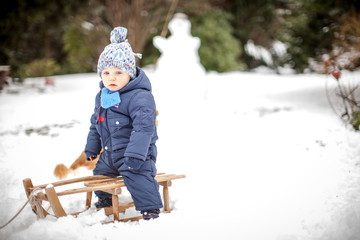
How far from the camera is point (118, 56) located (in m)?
2.25

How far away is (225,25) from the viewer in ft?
40.3

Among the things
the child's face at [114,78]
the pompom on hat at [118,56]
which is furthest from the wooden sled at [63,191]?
the pompom on hat at [118,56]

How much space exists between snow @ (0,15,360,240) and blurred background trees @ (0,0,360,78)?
129 cm

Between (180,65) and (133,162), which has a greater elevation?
(180,65)

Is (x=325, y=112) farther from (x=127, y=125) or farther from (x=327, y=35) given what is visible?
(x=127, y=125)

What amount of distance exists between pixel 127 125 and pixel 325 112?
405cm

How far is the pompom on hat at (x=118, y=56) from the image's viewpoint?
2.25 m

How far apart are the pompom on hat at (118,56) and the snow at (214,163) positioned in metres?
1.09

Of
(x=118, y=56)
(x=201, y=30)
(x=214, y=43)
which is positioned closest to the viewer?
(x=118, y=56)

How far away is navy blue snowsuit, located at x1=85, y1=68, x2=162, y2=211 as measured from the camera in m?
2.17

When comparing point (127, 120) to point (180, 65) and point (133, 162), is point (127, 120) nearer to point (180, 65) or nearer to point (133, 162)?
point (133, 162)

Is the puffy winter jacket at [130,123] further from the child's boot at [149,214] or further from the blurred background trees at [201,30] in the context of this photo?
the blurred background trees at [201,30]

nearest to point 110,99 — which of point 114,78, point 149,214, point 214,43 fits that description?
point 114,78

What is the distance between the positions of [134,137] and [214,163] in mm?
1557
